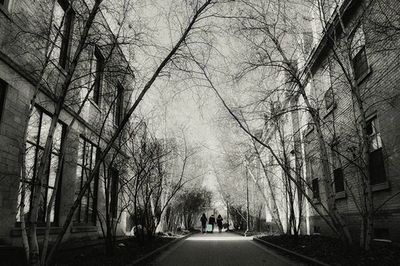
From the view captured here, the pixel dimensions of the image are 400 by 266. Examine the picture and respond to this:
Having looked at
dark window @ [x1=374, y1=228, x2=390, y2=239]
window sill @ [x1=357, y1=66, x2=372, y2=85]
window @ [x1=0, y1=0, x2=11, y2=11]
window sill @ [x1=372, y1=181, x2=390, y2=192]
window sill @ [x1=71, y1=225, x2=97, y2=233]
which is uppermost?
window @ [x1=0, y1=0, x2=11, y2=11]

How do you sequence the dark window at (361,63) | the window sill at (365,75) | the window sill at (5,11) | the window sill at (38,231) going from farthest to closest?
the dark window at (361,63)
the window sill at (365,75)
the window sill at (38,231)
the window sill at (5,11)

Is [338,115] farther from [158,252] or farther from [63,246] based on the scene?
[63,246]

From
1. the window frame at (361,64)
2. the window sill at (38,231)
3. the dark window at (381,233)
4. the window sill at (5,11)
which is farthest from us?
the window frame at (361,64)

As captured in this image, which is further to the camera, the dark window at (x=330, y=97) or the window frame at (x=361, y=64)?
the window frame at (x=361, y=64)

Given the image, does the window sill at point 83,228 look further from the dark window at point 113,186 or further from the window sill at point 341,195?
the window sill at point 341,195

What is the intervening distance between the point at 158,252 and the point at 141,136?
4.20m

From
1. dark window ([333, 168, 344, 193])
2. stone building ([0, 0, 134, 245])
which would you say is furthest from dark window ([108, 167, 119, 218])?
dark window ([333, 168, 344, 193])

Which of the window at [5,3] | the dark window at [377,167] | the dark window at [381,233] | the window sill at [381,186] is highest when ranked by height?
the window at [5,3]

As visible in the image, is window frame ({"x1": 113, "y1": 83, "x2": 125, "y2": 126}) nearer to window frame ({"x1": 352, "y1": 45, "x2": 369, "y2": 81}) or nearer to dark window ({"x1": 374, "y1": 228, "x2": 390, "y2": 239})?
window frame ({"x1": 352, "y1": 45, "x2": 369, "y2": 81})

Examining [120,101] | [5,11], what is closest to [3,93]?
[5,11]

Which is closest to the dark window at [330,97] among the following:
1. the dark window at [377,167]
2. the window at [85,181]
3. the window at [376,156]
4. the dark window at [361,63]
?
the dark window at [361,63]

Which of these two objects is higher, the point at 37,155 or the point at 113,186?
the point at 37,155

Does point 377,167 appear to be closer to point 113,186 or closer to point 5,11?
point 113,186

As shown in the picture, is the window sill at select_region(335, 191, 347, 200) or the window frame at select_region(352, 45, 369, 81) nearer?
the window frame at select_region(352, 45, 369, 81)
